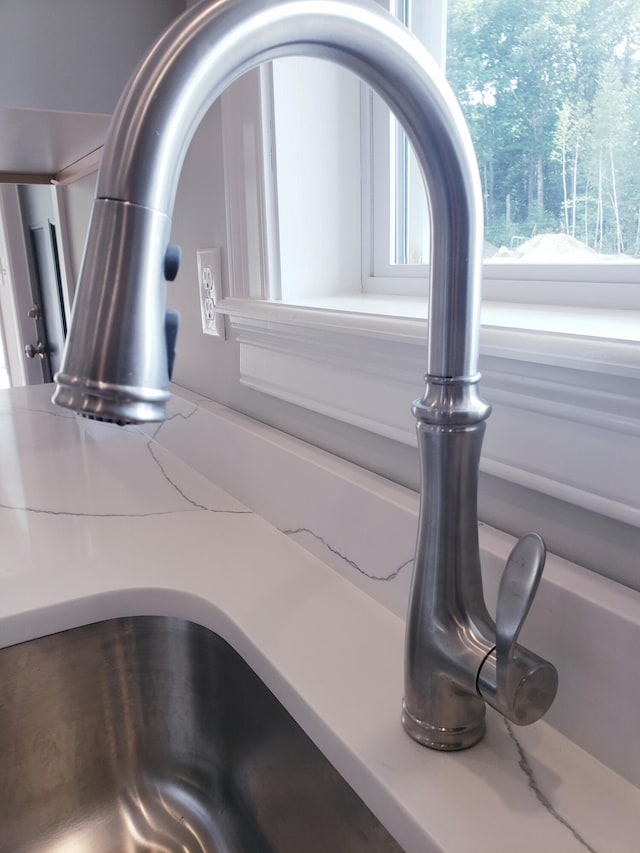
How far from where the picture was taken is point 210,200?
97cm

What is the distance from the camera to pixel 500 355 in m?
0.46

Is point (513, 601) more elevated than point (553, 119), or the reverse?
point (553, 119)

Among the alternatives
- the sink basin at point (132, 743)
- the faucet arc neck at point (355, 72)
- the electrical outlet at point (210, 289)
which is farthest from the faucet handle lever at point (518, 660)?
the electrical outlet at point (210, 289)

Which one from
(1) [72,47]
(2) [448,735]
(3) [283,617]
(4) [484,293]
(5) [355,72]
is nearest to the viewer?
(5) [355,72]

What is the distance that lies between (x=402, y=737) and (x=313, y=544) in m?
0.28

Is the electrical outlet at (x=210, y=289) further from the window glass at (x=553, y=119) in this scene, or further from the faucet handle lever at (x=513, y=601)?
the faucet handle lever at (x=513, y=601)

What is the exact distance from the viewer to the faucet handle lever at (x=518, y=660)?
0.35 m

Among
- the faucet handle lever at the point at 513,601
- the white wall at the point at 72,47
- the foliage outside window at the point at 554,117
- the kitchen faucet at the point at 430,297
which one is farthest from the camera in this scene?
the white wall at the point at 72,47

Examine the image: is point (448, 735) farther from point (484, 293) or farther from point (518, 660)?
point (484, 293)

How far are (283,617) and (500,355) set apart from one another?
11.6 inches

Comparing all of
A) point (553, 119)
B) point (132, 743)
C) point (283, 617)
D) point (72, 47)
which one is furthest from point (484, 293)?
point (72, 47)

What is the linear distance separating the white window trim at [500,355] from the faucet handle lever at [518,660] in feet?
0.29

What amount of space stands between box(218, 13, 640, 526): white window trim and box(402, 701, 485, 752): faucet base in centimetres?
16

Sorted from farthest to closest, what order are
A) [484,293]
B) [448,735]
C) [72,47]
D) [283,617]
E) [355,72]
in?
[72,47] < [484,293] < [283,617] < [448,735] < [355,72]
